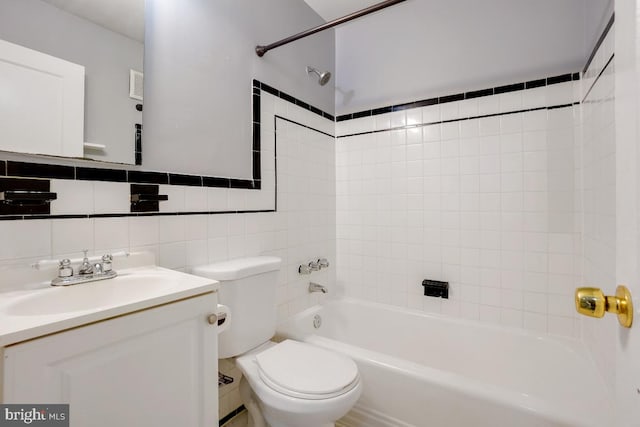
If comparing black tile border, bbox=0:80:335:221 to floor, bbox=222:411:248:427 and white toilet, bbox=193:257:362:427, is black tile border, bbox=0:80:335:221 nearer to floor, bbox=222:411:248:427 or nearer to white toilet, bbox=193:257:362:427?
white toilet, bbox=193:257:362:427

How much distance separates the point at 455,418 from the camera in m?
1.23

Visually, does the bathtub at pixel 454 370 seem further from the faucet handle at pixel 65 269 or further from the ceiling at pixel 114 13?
the ceiling at pixel 114 13

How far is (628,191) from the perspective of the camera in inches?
17.2

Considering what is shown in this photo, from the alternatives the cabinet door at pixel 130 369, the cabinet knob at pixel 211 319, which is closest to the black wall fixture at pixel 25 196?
the cabinet door at pixel 130 369

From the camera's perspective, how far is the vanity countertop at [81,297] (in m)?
0.63

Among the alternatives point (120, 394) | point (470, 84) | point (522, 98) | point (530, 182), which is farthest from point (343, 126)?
point (120, 394)

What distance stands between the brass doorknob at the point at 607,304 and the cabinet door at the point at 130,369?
0.93 metres

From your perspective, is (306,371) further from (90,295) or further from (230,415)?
Result: (90,295)

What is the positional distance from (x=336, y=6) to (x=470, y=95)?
1.16 meters

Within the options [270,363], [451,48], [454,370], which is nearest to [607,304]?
[270,363]

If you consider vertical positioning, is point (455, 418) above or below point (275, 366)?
below

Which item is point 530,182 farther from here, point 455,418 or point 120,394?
point 120,394

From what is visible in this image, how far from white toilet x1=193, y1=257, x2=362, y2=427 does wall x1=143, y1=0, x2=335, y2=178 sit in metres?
0.56

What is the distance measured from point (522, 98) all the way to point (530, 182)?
1.68ft
